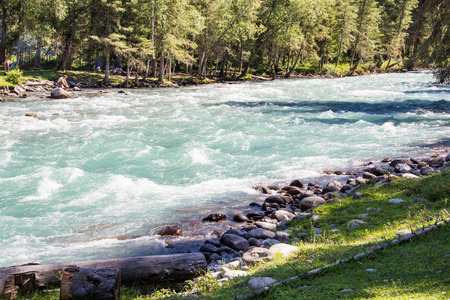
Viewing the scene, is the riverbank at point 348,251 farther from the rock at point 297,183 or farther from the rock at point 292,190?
the rock at point 297,183

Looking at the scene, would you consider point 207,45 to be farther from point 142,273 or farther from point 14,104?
point 142,273

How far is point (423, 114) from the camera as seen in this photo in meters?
23.9

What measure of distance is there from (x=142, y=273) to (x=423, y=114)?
77.5ft

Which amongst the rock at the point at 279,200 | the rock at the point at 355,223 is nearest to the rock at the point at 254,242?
the rock at the point at 355,223

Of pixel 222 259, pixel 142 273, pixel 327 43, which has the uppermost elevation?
pixel 327 43

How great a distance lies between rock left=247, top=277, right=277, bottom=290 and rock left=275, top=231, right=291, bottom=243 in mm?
2377

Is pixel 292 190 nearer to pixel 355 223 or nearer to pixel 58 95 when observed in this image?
pixel 355 223

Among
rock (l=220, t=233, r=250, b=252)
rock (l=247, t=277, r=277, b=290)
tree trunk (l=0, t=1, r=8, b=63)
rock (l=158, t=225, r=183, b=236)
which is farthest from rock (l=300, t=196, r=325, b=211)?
tree trunk (l=0, t=1, r=8, b=63)

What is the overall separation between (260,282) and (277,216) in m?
4.13

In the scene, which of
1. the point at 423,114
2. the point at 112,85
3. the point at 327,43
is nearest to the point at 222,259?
the point at 423,114

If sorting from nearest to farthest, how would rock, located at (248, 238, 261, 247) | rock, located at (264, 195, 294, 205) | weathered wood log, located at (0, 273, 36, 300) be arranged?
1. weathered wood log, located at (0, 273, 36, 300)
2. rock, located at (248, 238, 261, 247)
3. rock, located at (264, 195, 294, 205)

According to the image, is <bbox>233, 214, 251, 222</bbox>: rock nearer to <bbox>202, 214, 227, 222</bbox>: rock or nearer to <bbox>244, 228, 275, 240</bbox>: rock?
<bbox>202, 214, 227, 222</bbox>: rock

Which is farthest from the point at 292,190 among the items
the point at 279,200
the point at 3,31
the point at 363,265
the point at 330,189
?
the point at 3,31

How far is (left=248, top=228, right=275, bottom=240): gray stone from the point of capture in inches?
302
